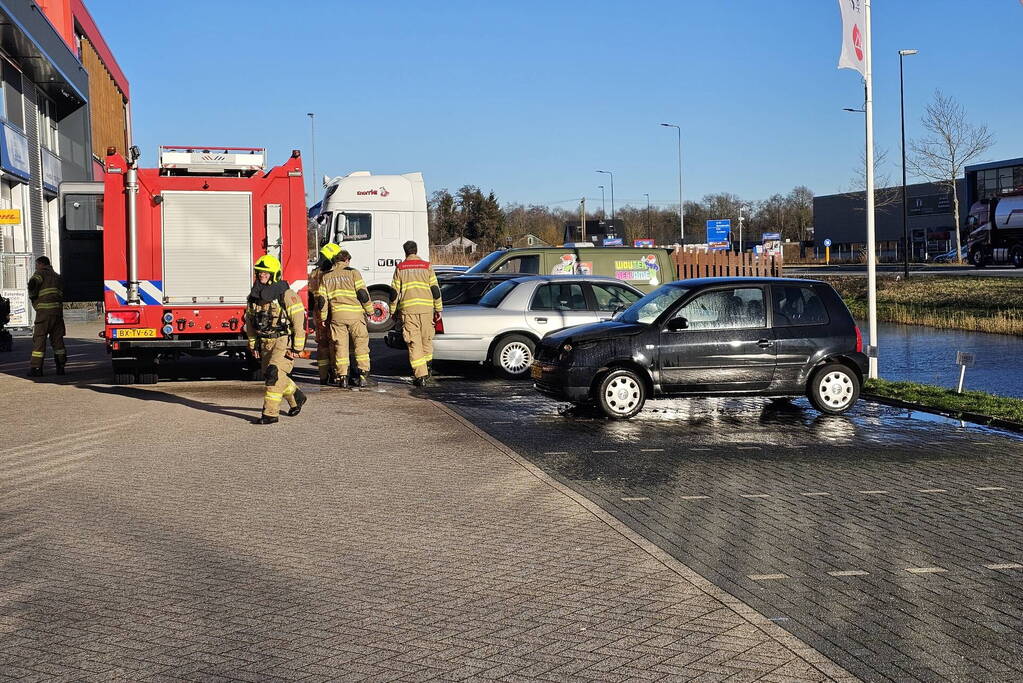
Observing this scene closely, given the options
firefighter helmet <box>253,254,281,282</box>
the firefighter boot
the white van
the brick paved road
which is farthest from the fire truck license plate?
the white van

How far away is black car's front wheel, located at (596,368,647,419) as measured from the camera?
12430mm

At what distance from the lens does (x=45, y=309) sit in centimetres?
1812

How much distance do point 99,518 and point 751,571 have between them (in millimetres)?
4190

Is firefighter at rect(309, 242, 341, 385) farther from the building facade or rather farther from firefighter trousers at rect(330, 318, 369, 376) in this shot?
the building facade

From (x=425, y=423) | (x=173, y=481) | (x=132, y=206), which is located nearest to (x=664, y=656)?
(x=173, y=481)

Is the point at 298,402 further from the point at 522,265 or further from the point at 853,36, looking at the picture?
the point at 522,265

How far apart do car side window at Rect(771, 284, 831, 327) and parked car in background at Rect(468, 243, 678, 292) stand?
9584 millimetres

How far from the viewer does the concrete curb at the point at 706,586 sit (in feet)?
15.5

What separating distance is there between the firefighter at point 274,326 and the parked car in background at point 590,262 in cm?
1074

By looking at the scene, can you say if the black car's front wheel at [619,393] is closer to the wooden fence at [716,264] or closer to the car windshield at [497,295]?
the car windshield at [497,295]

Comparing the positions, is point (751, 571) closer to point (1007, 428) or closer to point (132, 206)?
point (1007, 428)

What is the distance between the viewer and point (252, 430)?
11.6m

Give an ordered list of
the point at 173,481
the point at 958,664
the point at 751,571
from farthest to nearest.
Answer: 1. the point at 173,481
2. the point at 751,571
3. the point at 958,664

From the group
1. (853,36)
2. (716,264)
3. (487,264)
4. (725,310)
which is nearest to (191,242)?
(725,310)
